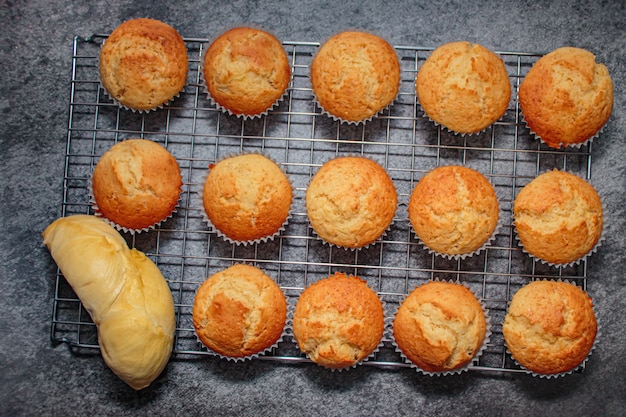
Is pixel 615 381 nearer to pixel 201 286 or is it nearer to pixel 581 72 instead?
pixel 581 72

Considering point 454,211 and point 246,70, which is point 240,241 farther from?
point 454,211

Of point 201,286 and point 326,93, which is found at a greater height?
point 326,93

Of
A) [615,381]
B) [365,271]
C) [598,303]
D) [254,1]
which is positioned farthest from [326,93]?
[615,381]

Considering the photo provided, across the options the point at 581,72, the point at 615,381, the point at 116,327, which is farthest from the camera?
the point at 615,381

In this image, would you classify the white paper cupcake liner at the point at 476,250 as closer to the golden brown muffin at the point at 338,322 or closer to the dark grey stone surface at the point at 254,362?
the golden brown muffin at the point at 338,322

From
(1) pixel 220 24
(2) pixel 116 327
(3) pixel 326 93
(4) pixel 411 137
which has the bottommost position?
(2) pixel 116 327

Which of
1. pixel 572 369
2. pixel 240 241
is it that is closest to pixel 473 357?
pixel 572 369

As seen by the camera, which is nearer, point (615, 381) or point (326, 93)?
point (326, 93)

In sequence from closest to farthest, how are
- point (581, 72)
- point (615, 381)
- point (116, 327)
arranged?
point (116, 327), point (581, 72), point (615, 381)
